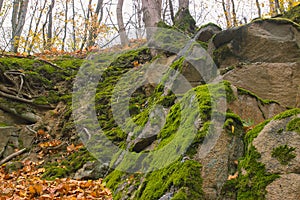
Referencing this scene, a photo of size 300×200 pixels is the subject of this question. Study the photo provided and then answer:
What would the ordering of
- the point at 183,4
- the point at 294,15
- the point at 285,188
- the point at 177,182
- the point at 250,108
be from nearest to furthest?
the point at 285,188
the point at 177,182
the point at 250,108
the point at 294,15
the point at 183,4

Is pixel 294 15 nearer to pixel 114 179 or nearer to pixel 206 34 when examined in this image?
pixel 206 34

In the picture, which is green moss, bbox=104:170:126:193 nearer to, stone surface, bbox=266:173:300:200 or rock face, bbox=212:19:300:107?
stone surface, bbox=266:173:300:200

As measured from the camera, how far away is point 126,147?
16.2 feet

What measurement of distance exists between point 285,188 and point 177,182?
97 centimetres

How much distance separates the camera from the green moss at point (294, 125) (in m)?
2.76

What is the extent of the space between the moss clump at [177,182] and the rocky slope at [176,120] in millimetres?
11

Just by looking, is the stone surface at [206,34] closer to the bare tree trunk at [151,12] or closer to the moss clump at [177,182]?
the bare tree trunk at [151,12]

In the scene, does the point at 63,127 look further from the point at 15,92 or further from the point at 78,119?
the point at 15,92

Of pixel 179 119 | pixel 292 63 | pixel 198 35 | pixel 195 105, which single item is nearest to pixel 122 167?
pixel 179 119

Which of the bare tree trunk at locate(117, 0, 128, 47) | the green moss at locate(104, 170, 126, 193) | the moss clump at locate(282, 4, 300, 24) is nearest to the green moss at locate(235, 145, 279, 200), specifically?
the green moss at locate(104, 170, 126, 193)

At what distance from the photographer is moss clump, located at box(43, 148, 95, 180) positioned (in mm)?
5188

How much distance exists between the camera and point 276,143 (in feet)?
9.16

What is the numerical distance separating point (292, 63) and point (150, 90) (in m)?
3.06

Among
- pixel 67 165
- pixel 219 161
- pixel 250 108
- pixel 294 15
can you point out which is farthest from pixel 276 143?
pixel 294 15
